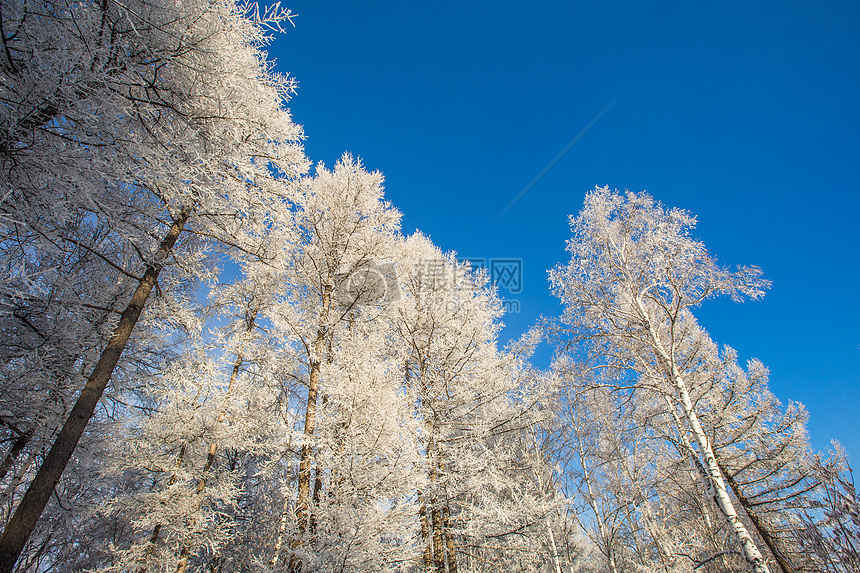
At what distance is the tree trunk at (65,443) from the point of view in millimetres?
2984

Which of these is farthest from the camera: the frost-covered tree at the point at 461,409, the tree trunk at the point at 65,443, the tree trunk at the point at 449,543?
the frost-covered tree at the point at 461,409

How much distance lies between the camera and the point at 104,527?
11047 millimetres

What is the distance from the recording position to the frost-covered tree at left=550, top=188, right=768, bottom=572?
6.13 m

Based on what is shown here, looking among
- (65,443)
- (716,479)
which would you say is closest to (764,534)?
(716,479)

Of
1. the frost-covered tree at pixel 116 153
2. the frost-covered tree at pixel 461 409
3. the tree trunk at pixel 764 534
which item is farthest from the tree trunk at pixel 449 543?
the frost-covered tree at pixel 116 153

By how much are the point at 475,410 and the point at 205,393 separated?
5954 millimetres

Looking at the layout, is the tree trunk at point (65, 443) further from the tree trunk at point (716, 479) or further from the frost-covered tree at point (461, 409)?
the tree trunk at point (716, 479)

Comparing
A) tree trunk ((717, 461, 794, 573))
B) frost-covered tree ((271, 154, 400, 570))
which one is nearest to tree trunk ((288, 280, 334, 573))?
frost-covered tree ((271, 154, 400, 570))

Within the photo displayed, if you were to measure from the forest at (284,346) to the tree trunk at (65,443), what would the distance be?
0.08 ft

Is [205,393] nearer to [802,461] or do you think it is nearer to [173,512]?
[173,512]

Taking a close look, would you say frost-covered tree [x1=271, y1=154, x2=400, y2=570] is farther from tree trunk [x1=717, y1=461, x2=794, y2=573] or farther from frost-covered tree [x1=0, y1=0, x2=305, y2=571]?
tree trunk [x1=717, y1=461, x2=794, y2=573]

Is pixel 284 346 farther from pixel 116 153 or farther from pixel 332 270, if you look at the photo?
pixel 116 153

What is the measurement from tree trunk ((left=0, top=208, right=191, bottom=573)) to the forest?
2 cm

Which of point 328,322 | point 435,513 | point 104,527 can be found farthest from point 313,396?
point 104,527
